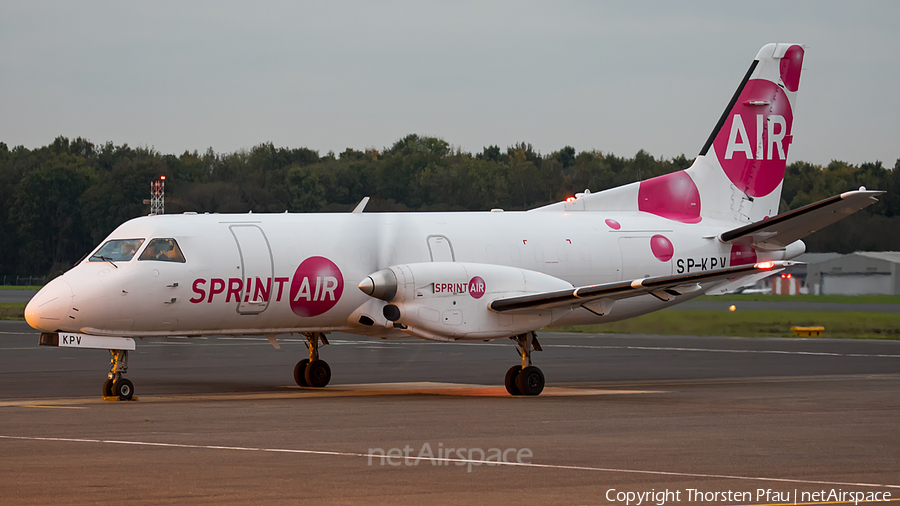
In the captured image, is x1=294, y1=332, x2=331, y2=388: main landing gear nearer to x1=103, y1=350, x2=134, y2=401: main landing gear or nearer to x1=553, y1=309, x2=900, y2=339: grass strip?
x1=103, y1=350, x2=134, y2=401: main landing gear

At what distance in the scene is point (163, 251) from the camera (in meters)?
17.2

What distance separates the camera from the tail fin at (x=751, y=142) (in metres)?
22.3

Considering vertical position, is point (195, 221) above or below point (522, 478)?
above

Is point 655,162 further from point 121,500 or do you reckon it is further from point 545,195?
point 121,500

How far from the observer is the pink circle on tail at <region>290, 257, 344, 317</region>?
17.8 meters

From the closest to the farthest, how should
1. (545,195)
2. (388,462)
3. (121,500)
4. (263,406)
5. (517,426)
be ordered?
(121,500) → (388,462) → (517,426) → (263,406) → (545,195)

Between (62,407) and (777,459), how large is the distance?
9965mm

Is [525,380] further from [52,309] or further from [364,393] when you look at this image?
[52,309]

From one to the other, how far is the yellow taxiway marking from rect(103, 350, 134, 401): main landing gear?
0.22 metres

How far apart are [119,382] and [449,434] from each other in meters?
6.52

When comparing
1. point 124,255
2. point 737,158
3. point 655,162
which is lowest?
point 124,255

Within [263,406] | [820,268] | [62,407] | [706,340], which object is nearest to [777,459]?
[263,406]

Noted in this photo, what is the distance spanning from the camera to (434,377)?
2214 centimetres

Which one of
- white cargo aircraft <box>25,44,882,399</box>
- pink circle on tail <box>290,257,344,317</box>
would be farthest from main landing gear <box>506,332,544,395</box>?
pink circle on tail <box>290,257,344,317</box>
